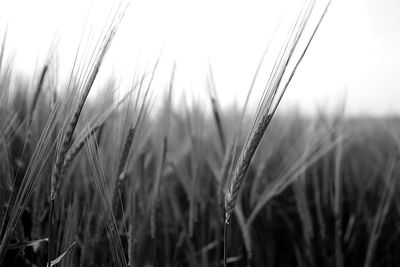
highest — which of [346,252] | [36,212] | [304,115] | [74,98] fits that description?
[304,115]

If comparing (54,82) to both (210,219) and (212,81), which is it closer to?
(212,81)

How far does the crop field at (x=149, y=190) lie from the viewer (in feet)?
1.18

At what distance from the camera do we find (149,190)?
2.69 ft

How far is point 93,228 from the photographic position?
55 cm

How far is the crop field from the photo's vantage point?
14.2 inches

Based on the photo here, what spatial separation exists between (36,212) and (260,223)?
54 centimetres

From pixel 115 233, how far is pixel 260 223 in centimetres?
56

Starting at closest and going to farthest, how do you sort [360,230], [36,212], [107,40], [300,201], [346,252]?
[107,40] → [36,212] → [300,201] → [346,252] → [360,230]

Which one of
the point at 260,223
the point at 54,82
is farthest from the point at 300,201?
the point at 54,82

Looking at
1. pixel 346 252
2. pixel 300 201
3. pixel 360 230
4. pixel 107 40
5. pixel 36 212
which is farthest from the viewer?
pixel 360 230

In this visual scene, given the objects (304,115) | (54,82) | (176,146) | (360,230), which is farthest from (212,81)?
(304,115)

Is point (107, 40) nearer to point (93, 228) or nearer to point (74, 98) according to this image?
point (74, 98)

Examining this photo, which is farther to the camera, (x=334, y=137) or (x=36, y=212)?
(x=334, y=137)

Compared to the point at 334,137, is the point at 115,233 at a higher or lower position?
lower
